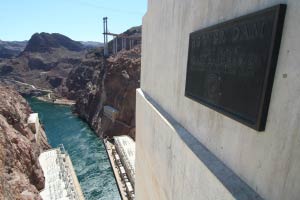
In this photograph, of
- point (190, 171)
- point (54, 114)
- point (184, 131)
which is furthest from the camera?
point (54, 114)

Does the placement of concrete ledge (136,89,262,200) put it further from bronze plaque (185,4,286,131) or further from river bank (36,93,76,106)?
river bank (36,93,76,106)

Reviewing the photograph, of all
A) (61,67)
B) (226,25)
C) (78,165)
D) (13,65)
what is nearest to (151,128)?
(226,25)

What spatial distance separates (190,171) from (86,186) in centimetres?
1738

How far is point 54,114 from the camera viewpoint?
40.4 m

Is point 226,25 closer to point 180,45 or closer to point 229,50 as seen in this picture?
point 229,50

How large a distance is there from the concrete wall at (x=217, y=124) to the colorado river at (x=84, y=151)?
13.9 metres

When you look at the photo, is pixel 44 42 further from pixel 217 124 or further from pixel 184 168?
pixel 217 124

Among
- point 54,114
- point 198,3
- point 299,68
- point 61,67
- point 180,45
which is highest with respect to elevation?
point 198,3

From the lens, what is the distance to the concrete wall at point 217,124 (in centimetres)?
159

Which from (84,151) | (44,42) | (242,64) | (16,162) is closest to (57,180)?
(16,162)

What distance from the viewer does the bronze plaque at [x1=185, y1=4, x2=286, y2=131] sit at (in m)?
1.74

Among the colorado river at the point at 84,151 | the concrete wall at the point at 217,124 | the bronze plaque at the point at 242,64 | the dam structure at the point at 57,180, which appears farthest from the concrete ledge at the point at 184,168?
the colorado river at the point at 84,151

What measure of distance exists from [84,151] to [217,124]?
24.2 metres

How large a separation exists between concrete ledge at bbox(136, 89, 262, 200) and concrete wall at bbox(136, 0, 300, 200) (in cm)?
1
